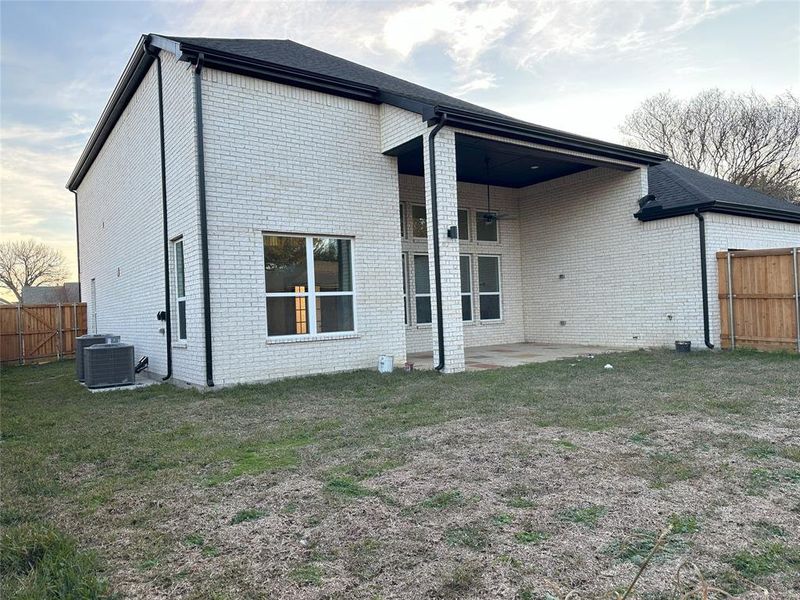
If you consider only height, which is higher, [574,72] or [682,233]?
[574,72]

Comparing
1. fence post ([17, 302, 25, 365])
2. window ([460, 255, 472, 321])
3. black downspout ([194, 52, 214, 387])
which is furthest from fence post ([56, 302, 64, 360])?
window ([460, 255, 472, 321])

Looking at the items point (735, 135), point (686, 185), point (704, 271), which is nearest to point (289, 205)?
point (704, 271)

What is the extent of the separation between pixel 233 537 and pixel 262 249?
5.96m

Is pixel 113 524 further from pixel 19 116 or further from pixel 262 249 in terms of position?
pixel 19 116

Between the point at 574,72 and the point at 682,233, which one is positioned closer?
the point at 682,233

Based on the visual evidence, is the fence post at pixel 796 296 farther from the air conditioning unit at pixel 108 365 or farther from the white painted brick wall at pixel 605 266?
the air conditioning unit at pixel 108 365

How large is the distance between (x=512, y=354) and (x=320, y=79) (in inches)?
258

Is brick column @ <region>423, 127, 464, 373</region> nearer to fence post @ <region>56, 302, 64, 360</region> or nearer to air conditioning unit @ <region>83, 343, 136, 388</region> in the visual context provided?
air conditioning unit @ <region>83, 343, 136, 388</region>

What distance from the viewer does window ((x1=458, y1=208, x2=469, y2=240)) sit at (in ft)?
43.4

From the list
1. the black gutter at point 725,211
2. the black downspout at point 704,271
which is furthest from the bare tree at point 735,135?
the black downspout at point 704,271

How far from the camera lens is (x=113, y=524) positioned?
288 cm

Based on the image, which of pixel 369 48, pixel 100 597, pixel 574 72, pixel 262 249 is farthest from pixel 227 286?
pixel 574 72

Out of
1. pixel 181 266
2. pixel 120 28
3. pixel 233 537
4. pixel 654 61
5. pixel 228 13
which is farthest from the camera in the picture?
pixel 654 61

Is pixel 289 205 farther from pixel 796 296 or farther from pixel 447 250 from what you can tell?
pixel 796 296
